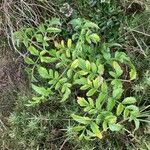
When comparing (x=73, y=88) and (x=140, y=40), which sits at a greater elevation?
(x=140, y=40)

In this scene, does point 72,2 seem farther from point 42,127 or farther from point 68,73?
point 42,127

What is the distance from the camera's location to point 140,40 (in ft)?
7.30

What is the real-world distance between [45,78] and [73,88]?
157 mm

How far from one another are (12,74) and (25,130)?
0.35 meters

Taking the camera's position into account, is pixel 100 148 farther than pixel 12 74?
No

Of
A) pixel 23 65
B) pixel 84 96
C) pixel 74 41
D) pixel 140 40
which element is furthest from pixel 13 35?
pixel 140 40

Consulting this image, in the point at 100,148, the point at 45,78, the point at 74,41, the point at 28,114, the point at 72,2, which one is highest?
the point at 72,2

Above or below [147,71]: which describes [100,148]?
below

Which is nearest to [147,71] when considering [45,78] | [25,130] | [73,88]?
[73,88]

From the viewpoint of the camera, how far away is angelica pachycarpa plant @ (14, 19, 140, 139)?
2.02 m

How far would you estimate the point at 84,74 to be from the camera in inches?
80.7

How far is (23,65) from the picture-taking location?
232 centimetres

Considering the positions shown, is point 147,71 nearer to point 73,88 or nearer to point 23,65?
point 73,88

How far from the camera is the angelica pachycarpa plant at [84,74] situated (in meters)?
2.02
